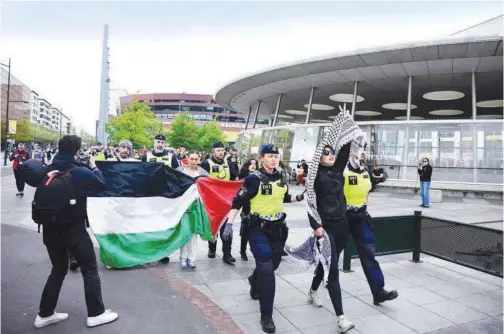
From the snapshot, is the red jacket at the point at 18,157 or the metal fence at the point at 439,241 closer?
the metal fence at the point at 439,241

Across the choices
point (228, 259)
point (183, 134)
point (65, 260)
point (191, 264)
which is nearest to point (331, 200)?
point (228, 259)

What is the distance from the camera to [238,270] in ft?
19.5

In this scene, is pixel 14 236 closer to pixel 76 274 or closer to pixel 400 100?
pixel 76 274

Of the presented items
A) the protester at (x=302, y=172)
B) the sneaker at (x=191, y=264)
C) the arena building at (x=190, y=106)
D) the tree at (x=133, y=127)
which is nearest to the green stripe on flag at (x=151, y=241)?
the sneaker at (x=191, y=264)

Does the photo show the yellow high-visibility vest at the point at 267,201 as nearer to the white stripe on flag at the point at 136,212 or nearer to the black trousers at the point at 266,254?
the black trousers at the point at 266,254

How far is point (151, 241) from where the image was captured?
19.8 feet

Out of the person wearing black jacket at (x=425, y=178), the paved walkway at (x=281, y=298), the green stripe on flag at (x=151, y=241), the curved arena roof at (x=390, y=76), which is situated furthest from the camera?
the curved arena roof at (x=390, y=76)

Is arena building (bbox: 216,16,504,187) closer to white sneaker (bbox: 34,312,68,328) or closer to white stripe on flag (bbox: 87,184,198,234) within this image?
white stripe on flag (bbox: 87,184,198,234)

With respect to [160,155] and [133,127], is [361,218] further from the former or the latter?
[133,127]

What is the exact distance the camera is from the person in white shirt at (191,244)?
19.8 ft

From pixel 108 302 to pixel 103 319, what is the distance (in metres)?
0.64

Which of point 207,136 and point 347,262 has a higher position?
point 207,136

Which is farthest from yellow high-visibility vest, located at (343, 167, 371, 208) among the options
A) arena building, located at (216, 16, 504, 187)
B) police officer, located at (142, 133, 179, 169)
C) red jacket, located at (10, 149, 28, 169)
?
arena building, located at (216, 16, 504, 187)

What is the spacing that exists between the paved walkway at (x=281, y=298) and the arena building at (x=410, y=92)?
47.6 feet
